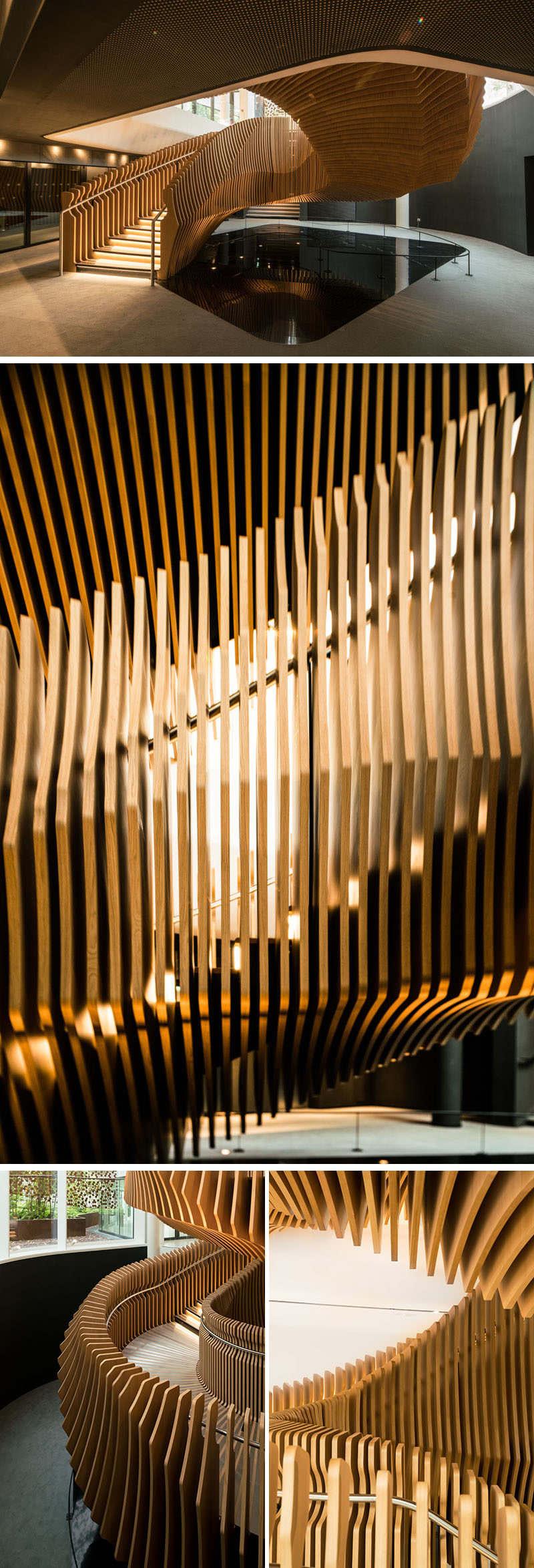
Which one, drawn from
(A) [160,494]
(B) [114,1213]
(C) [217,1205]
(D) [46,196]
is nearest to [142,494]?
(A) [160,494]

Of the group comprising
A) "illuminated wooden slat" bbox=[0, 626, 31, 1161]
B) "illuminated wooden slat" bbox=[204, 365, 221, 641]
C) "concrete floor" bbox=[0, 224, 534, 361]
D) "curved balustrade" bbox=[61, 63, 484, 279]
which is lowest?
"illuminated wooden slat" bbox=[0, 626, 31, 1161]

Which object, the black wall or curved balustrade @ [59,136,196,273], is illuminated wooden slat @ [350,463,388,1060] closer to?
Answer: curved balustrade @ [59,136,196,273]

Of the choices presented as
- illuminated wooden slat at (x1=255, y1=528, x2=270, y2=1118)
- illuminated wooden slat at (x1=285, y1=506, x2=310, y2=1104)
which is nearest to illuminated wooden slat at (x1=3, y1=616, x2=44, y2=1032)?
illuminated wooden slat at (x1=255, y1=528, x2=270, y2=1118)

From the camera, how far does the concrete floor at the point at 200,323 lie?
16.5ft

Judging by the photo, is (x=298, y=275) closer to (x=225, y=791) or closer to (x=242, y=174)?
(x=242, y=174)

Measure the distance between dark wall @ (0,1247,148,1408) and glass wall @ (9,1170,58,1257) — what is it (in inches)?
2.0

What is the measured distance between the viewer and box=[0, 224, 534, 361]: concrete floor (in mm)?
5023

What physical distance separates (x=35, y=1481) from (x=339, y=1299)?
118cm

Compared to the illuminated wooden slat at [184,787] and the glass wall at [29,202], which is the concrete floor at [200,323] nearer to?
the glass wall at [29,202]

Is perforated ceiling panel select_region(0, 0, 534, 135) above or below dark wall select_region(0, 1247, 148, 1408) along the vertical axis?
above

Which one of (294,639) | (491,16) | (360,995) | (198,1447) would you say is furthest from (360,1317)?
(491,16)

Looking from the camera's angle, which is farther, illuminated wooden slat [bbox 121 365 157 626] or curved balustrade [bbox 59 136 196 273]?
curved balustrade [bbox 59 136 196 273]

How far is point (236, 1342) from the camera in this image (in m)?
3.66

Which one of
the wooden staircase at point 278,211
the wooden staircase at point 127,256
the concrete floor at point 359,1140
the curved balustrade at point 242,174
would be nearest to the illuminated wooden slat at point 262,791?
the concrete floor at point 359,1140
